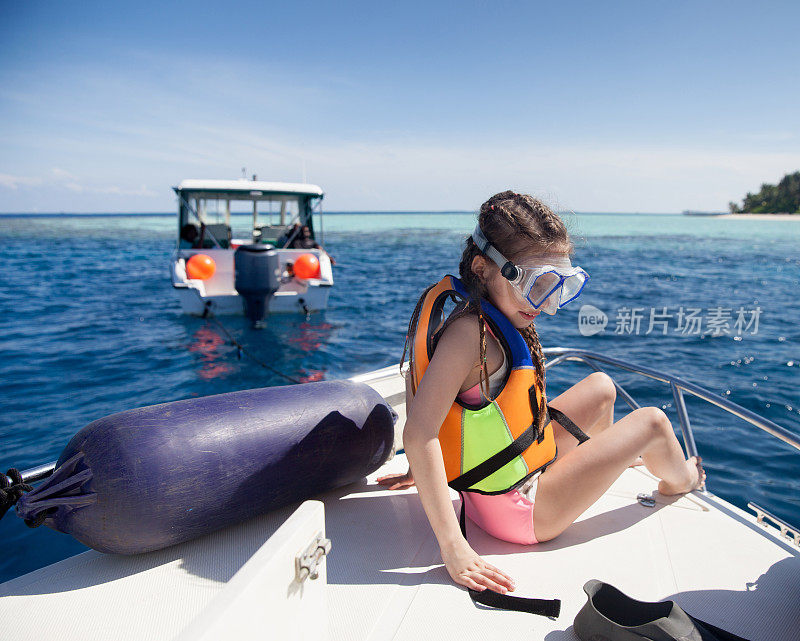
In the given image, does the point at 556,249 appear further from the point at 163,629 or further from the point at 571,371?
the point at 571,371

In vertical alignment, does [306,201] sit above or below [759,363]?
above

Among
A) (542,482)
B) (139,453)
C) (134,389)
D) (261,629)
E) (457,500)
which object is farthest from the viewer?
(134,389)

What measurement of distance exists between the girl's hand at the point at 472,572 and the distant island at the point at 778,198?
98.4m

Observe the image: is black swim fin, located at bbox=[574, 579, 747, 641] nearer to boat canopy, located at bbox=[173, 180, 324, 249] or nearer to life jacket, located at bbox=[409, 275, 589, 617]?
life jacket, located at bbox=[409, 275, 589, 617]

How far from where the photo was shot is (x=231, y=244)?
1057cm

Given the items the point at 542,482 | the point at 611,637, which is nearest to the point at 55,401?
the point at 542,482

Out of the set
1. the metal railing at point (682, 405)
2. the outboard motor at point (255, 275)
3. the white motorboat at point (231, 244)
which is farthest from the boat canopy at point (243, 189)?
the metal railing at point (682, 405)

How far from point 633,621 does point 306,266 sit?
8.68 metres

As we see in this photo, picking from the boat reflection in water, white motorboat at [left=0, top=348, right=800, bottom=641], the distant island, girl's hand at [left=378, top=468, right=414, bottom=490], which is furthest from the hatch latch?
the distant island

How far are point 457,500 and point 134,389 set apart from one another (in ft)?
16.6

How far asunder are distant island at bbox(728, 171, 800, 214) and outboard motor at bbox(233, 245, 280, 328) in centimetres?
9437

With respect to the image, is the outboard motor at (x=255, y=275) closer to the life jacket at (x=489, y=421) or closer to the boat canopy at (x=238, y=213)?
the boat canopy at (x=238, y=213)

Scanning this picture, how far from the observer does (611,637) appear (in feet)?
4.50

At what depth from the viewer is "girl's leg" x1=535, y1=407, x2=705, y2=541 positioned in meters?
1.81
